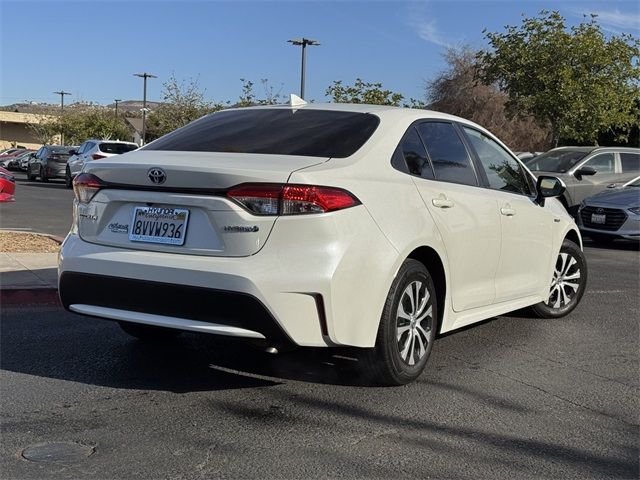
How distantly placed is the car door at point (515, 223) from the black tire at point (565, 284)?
46 centimetres

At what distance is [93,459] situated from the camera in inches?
131

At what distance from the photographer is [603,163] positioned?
15.0 metres

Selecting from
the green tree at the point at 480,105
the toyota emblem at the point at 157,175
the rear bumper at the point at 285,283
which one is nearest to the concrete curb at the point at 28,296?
the rear bumper at the point at 285,283

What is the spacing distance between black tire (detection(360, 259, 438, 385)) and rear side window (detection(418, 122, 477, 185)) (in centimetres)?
82

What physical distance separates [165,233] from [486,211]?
2379 millimetres

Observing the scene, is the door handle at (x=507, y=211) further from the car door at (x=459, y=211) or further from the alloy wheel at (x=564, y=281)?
the alloy wheel at (x=564, y=281)

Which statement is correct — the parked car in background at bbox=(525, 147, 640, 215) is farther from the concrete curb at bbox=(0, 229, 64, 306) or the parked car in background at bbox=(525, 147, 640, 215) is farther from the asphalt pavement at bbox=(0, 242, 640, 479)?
the concrete curb at bbox=(0, 229, 64, 306)

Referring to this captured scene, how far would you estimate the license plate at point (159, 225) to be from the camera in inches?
156

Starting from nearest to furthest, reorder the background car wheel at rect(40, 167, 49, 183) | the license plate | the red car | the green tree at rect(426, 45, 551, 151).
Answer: the license plate, the red car, the background car wheel at rect(40, 167, 49, 183), the green tree at rect(426, 45, 551, 151)

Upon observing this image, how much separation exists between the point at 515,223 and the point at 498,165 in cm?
50

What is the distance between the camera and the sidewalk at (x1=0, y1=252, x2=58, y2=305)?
6.52 m

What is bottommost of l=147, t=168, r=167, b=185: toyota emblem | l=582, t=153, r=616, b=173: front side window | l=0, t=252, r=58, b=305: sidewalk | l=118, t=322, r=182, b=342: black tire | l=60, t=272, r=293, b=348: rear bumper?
l=118, t=322, r=182, b=342: black tire

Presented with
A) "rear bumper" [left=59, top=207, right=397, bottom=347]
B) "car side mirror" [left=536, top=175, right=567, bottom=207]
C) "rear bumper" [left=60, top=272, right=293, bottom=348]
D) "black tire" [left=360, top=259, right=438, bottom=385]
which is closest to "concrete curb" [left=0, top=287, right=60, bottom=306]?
"rear bumper" [left=60, top=272, right=293, bottom=348]

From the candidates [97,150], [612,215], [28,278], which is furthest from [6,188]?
[97,150]
